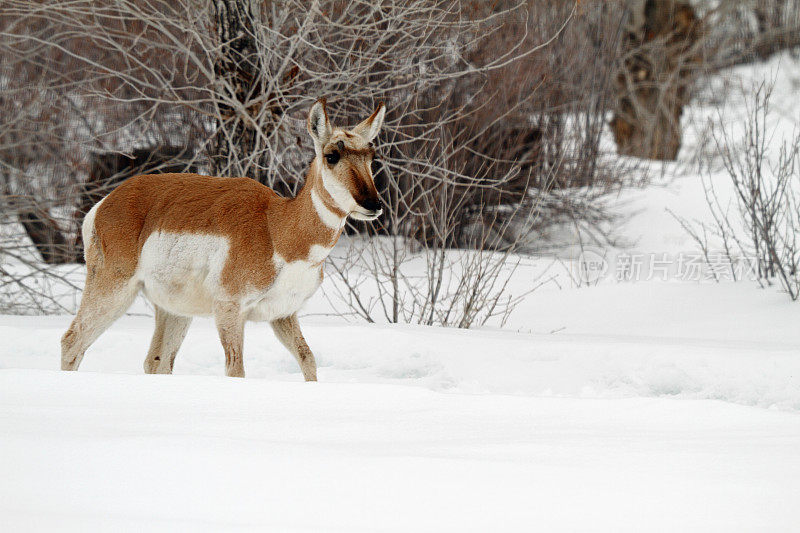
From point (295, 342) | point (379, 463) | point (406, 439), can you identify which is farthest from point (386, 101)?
point (379, 463)

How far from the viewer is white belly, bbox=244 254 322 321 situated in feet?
17.1

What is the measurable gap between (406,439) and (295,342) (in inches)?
80.1

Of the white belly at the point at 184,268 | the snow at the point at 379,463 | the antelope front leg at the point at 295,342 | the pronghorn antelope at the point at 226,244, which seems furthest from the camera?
the antelope front leg at the point at 295,342

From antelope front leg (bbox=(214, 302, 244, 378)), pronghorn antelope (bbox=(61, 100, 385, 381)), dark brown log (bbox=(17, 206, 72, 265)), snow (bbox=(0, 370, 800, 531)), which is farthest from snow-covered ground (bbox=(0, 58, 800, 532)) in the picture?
dark brown log (bbox=(17, 206, 72, 265))

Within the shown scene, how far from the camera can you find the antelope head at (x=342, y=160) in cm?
489

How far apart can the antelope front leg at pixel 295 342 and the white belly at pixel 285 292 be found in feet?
0.53

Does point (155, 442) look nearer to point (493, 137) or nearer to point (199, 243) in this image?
point (199, 243)

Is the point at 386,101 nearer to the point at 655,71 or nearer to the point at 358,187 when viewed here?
the point at 358,187

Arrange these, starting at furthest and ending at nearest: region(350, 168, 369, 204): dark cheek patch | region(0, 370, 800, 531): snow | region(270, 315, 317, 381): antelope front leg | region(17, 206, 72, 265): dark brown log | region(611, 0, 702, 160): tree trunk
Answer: region(611, 0, 702, 160): tree trunk
region(17, 206, 72, 265): dark brown log
region(270, 315, 317, 381): antelope front leg
region(350, 168, 369, 204): dark cheek patch
region(0, 370, 800, 531): snow

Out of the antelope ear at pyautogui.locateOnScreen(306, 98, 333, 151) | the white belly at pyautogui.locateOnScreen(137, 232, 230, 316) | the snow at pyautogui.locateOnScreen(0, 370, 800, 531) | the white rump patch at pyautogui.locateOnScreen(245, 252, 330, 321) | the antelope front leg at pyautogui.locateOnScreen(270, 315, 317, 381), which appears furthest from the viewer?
the antelope front leg at pyautogui.locateOnScreen(270, 315, 317, 381)

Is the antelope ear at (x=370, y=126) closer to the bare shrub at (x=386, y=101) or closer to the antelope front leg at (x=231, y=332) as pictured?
the antelope front leg at (x=231, y=332)

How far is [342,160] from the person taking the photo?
4.97m

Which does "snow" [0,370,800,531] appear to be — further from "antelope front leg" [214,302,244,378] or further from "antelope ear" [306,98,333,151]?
"antelope ear" [306,98,333,151]

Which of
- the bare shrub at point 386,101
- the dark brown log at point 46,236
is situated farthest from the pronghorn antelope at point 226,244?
the dark brown log at point 46,236
